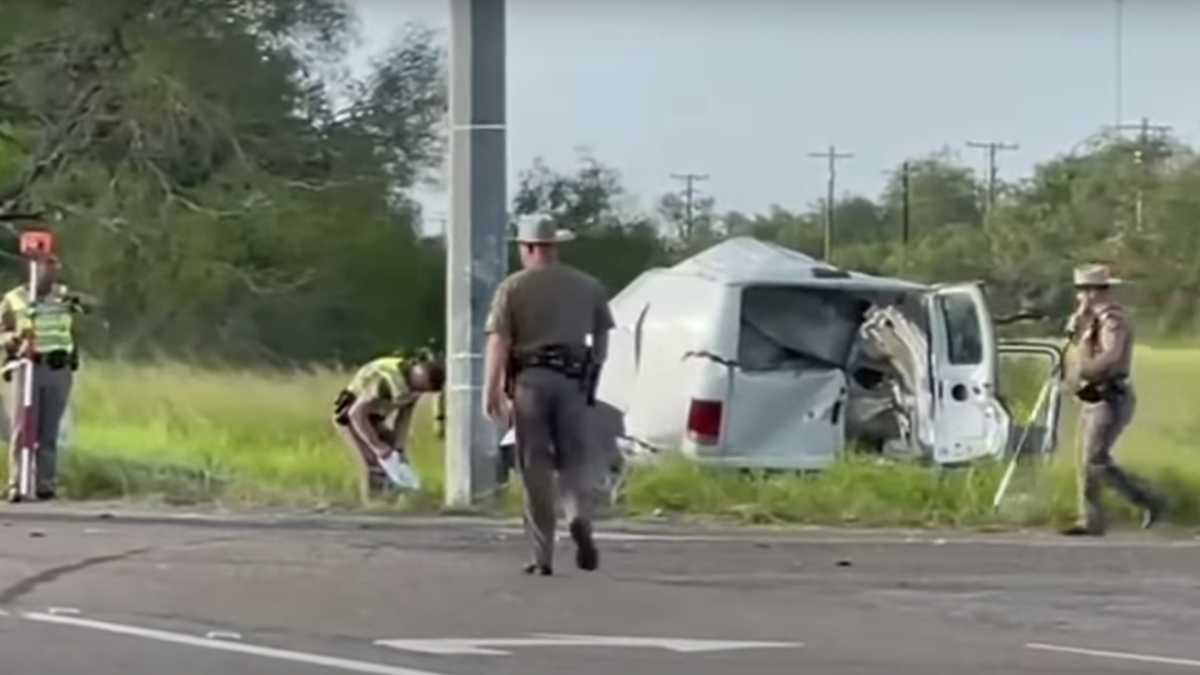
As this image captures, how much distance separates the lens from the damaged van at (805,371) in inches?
651

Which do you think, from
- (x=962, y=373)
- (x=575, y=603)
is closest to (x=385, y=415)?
(x=962, y=373)

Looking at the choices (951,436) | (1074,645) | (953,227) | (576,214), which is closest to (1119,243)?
(953,227)

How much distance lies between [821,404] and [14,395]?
533cm

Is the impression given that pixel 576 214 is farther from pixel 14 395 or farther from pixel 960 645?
pixel 960 645

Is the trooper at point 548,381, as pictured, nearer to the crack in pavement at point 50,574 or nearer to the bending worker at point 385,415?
the crack in pavement at point 50,574

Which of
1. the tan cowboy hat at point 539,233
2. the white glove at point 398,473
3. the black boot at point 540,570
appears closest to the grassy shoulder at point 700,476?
the white glove at point 398,473

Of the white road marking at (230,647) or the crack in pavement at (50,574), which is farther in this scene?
the crack in pavement at (50,574)

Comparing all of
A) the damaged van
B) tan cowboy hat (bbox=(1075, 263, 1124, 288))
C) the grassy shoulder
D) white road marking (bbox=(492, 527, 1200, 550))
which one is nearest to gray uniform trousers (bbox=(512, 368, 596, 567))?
white road marking (bbox=(492, 527, 1200, 550))

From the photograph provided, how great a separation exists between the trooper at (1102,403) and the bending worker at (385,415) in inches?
167

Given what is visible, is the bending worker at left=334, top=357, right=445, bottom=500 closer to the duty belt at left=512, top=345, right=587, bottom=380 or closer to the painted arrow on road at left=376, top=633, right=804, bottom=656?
the duty belt at left=512, top=345, right=587, bottom=380

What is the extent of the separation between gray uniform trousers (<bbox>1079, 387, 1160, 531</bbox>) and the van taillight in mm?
2716

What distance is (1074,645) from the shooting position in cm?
916

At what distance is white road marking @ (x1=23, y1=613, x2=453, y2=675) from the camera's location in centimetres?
815

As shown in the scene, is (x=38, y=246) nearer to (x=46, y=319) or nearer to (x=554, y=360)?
(x=46, y=319)
